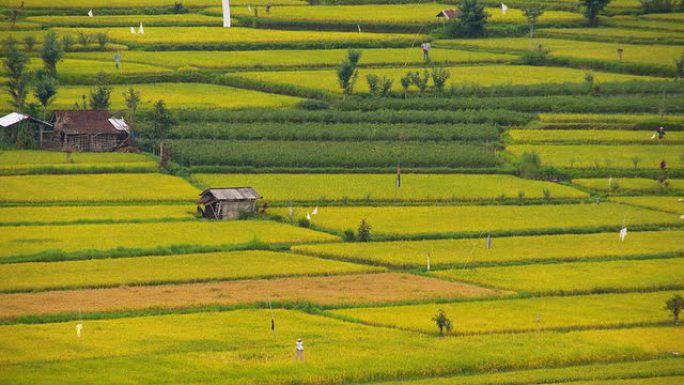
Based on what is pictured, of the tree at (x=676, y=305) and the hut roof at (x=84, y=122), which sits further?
the hut roof at (x=84, y=122)

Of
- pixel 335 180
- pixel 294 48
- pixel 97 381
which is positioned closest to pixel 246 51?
pixel 294 48

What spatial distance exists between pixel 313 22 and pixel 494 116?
1986 centimetres

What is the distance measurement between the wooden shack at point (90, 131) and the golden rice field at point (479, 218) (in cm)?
1161

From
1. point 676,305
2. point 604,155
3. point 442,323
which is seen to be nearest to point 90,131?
point 604,155

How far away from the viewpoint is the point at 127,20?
3428 inches

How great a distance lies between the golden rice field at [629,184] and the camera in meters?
60.8

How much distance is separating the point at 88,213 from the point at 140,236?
3822mm

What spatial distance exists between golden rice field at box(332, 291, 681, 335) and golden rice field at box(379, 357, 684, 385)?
3167 mm

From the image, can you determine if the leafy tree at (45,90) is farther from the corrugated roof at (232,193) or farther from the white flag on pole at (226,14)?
the white flag on pole at (226,14)

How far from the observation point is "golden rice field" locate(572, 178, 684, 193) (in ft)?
199

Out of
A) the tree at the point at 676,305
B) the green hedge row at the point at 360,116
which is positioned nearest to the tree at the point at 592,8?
the green hedge row at the point at 360,116

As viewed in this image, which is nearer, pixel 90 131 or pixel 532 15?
pixel 90 131

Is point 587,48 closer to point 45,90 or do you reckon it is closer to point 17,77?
point 45,90

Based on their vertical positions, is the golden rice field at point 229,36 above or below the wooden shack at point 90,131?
above
